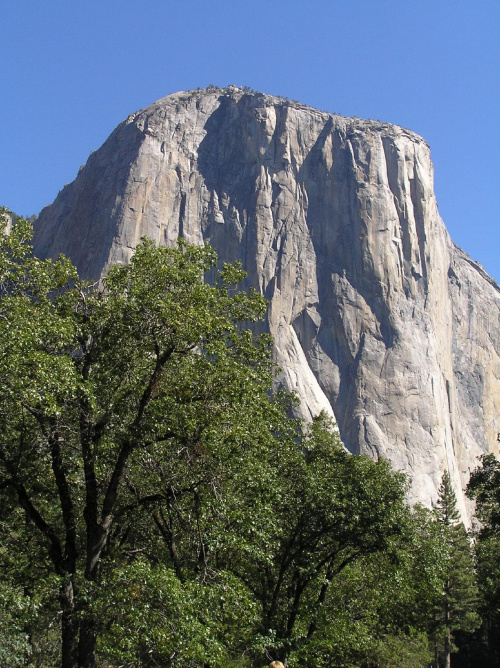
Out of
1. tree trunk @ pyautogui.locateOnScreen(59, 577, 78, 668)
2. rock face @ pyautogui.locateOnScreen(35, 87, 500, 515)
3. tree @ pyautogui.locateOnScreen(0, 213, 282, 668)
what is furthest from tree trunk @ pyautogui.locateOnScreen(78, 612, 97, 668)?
rock face @ pyautogui.locateOnScreen(35, 87, 500, 515)

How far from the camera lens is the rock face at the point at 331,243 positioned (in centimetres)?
8388

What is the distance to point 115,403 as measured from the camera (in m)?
11.6

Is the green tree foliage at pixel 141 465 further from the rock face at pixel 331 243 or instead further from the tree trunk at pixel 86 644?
the rock face at pixel 331 243

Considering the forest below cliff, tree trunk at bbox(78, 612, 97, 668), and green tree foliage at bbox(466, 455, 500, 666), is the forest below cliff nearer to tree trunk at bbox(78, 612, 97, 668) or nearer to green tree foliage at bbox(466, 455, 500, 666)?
tree trunk at bbox(78, 612, 97, 668)

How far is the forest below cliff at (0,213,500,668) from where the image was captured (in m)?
10.2

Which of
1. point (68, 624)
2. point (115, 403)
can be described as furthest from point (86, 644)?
point (115, 403)

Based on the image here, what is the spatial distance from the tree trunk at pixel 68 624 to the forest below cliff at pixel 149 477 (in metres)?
0.03

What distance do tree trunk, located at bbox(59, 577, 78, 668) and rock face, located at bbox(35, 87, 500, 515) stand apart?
67242 mm

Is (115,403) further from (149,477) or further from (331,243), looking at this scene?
(331,243)

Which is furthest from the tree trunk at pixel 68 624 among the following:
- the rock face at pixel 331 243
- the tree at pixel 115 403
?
the rock face at pixel 331 243

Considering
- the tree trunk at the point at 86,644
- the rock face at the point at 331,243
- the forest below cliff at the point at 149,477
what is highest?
the rock face at the point at 331,243

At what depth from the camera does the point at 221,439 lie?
11359 mm

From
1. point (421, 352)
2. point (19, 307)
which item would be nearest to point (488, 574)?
point (19, 307)

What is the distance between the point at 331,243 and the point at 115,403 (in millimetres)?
84157
